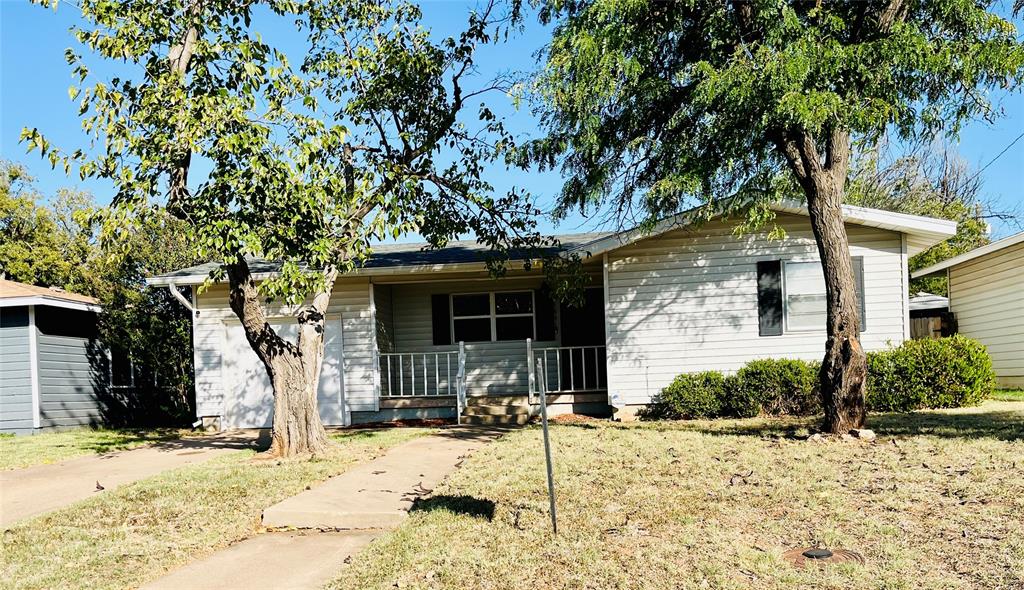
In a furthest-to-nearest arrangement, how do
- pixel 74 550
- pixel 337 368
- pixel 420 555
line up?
pixel 337 368 < pixel 74 550 < pixel 420 555

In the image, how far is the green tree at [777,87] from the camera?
924cm

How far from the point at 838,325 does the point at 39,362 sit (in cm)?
1423

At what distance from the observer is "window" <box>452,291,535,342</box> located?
16.0 metres

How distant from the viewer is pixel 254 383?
1475 centimetres

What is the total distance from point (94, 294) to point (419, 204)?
10.7 metres

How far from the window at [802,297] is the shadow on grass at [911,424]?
184 centimetres

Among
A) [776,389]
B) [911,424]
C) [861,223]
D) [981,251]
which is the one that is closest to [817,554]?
[911,424]

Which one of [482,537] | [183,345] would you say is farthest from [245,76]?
[183,345]

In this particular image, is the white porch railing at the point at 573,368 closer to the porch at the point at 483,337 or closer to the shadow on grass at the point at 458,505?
the porch at the point at 483,337

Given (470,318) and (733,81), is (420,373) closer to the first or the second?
(470,318)

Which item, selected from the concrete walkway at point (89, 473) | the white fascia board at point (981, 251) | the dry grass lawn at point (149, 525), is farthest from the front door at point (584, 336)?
the white fascia board at point (981, 251)

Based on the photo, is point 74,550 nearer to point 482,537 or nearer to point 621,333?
point 482,537

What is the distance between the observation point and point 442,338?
52.6 feet

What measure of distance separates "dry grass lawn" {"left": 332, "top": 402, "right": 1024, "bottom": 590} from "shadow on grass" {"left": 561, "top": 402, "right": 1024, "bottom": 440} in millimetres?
226
